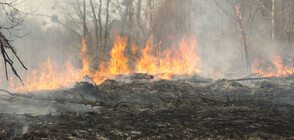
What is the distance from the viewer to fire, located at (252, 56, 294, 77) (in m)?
15.7

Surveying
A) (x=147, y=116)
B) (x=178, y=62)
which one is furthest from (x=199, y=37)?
(x=147, y=116)

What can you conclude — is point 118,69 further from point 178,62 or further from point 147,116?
point 147,116

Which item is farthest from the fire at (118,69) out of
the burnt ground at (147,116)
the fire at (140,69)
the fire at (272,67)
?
the burnt ground at (147,116)

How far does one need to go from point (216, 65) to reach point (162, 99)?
11.1 metres

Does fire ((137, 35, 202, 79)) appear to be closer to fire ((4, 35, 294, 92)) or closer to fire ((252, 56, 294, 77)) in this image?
fire ((4, 35, 294, 92))

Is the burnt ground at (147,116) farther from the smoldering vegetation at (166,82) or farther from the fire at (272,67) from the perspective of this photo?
the fire at (272,67)

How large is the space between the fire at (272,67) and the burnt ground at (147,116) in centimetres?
615

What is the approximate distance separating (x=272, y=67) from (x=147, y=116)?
12534mm

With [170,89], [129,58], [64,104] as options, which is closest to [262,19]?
[129,58]

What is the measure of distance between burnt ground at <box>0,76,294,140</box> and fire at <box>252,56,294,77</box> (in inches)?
242

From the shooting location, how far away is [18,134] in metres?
4.60

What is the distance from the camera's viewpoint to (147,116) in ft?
21.3

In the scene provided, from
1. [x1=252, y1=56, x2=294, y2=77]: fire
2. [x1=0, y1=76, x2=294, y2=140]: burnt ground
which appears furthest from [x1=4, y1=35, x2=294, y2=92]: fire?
[x1=0, y1=76, x2=294, y2=140]: burnt ground

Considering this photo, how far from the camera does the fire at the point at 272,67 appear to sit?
51.4ft
